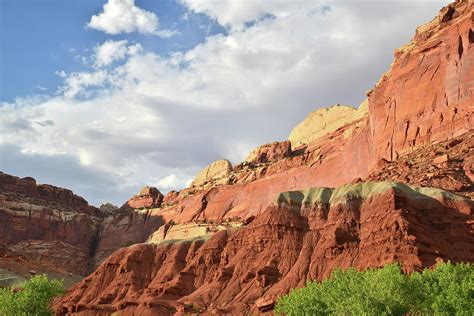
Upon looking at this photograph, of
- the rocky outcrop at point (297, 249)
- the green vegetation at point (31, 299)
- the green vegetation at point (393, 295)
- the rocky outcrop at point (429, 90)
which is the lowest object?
the green vegetation at point (31, 299)

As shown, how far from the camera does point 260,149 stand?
193 m

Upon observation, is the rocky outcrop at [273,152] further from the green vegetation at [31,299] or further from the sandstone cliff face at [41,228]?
the green vegetation at [31,299]

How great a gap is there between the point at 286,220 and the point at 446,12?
57276 millimetres

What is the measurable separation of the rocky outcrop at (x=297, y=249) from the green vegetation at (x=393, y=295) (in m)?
20.2

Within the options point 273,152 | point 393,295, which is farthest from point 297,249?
point 273,152

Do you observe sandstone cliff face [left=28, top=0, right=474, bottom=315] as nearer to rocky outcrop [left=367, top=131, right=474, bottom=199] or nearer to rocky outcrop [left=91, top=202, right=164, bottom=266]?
rocky outcrop [left=367, top=131, right=474, bottom=199]

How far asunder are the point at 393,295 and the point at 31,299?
35.2m

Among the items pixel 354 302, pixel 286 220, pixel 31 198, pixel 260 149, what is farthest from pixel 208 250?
pixel 31 198

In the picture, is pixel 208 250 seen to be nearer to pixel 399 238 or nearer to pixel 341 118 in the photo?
pixel 399 238

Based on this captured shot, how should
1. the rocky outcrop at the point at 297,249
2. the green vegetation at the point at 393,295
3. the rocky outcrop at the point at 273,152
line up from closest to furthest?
the green vegetation at the point at 393,295, the rocky outcrop at the point at 297,249, the rocky outcrop at the point at 273,152

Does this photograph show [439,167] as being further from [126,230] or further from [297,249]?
[126,230]

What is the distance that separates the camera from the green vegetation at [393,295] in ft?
139

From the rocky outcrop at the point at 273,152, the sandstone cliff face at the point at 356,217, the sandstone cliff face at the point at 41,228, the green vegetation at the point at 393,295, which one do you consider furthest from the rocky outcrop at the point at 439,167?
the sandstone cliff face at the point at 41,228

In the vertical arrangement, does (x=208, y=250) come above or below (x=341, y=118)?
below
